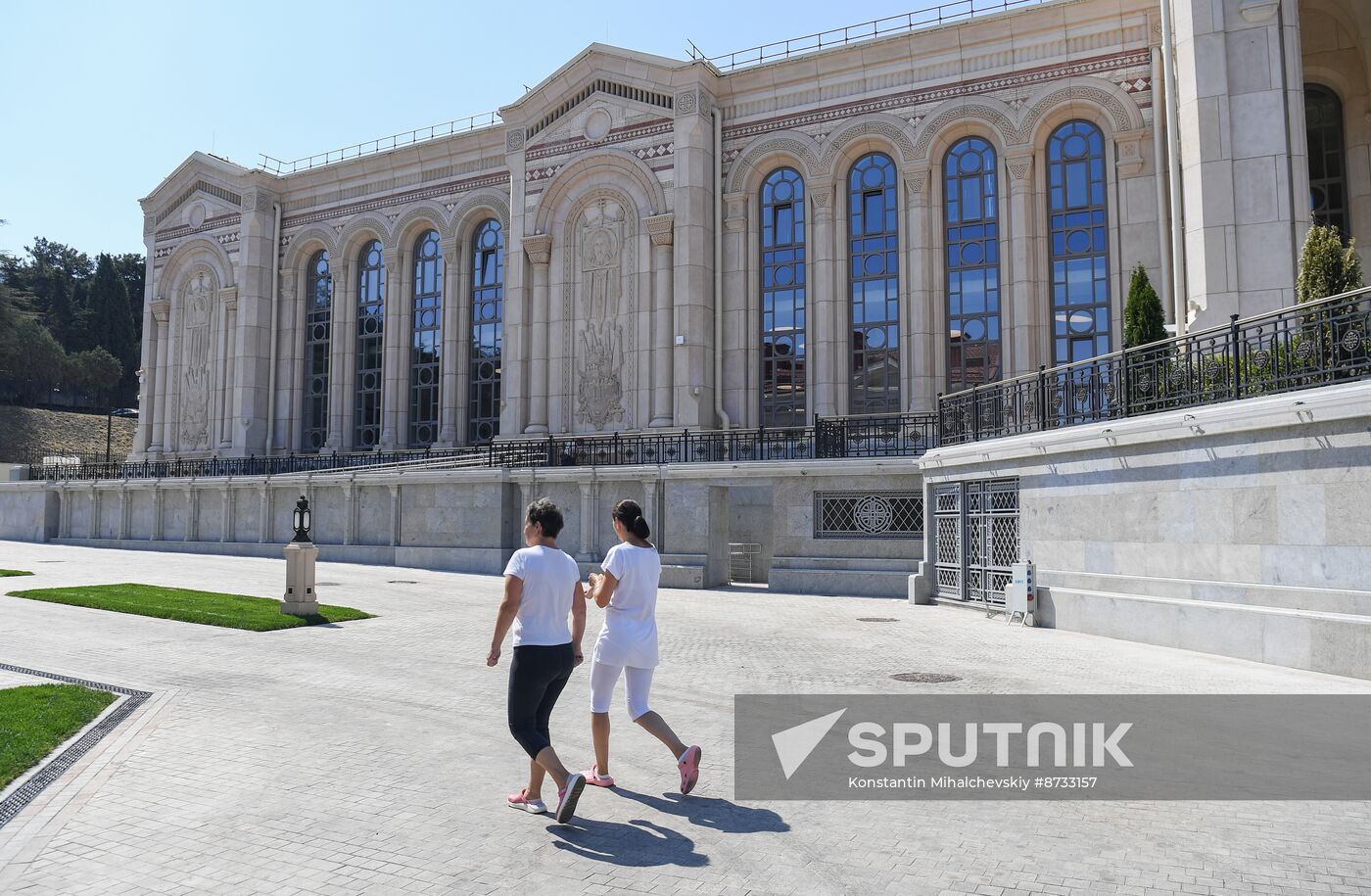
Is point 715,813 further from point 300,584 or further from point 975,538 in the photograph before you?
point 975,538

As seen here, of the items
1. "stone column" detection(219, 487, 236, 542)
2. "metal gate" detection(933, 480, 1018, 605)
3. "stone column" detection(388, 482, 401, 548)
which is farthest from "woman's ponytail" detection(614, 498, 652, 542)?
"stone column" detection(219, 487, 236, 542)

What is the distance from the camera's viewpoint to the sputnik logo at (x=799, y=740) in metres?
6.71

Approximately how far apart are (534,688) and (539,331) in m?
28.5

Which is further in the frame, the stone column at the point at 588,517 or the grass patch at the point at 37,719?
the stone column at the point at 588,517

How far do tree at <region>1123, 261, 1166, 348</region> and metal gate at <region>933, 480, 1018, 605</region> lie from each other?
16.9 feet

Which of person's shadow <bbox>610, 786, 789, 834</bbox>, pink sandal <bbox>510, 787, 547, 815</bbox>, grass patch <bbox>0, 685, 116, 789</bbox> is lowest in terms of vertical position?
person's shadow <bbox>610, 786, 789, 834</bbox>

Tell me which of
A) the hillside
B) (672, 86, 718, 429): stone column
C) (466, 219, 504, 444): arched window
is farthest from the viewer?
the hillside

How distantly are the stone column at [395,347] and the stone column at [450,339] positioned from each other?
197 cm

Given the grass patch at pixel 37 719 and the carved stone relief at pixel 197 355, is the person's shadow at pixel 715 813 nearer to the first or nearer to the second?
the grass patch at pixel 37 719

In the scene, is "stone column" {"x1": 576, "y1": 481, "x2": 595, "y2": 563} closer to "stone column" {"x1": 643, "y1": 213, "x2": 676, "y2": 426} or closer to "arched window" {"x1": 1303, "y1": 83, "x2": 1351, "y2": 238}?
"stone column" {"x1": 643, "y1": 213, "x2": 676, "y2": 426}

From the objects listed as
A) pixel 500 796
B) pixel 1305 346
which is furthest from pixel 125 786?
pixel 1305 346

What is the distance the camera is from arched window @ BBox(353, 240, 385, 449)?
129 feet

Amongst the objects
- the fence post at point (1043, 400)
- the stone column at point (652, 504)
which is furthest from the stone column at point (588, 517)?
the fence post at point (1043, 400)

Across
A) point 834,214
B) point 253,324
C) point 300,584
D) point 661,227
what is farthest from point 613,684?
point 253,324
